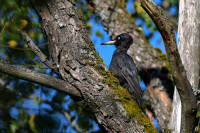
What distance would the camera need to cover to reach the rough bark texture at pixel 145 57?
5354 millimetres

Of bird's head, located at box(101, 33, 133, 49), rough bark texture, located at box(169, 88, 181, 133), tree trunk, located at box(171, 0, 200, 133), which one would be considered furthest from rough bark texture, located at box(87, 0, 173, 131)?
tree trunk, located at box(171, 0, 200, 133)

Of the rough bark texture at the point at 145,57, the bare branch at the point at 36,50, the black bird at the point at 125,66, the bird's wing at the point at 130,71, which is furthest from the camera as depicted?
the rough bark texture at the point at 145,57

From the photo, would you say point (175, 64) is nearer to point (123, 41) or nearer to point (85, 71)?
point (85, 71)

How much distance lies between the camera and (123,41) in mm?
5805

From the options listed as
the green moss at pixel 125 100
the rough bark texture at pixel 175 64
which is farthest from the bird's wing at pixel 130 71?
the rough bark texture at pixel 175 64

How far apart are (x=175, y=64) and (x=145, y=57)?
3.03m

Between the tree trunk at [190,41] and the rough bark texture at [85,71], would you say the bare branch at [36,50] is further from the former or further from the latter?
the tree trunk at [190,41]

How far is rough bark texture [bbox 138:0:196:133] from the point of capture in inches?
99.9

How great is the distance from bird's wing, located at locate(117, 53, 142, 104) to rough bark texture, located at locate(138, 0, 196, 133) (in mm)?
1888

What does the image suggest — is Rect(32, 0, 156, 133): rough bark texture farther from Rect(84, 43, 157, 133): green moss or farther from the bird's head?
the bird's head

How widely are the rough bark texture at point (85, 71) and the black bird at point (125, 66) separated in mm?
1352

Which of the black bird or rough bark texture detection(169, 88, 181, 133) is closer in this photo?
rough bark texture detection(169, 88, 181, 133)

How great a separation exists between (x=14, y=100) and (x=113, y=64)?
89.0 inches

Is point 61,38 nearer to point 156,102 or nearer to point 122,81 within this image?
point 122,81
